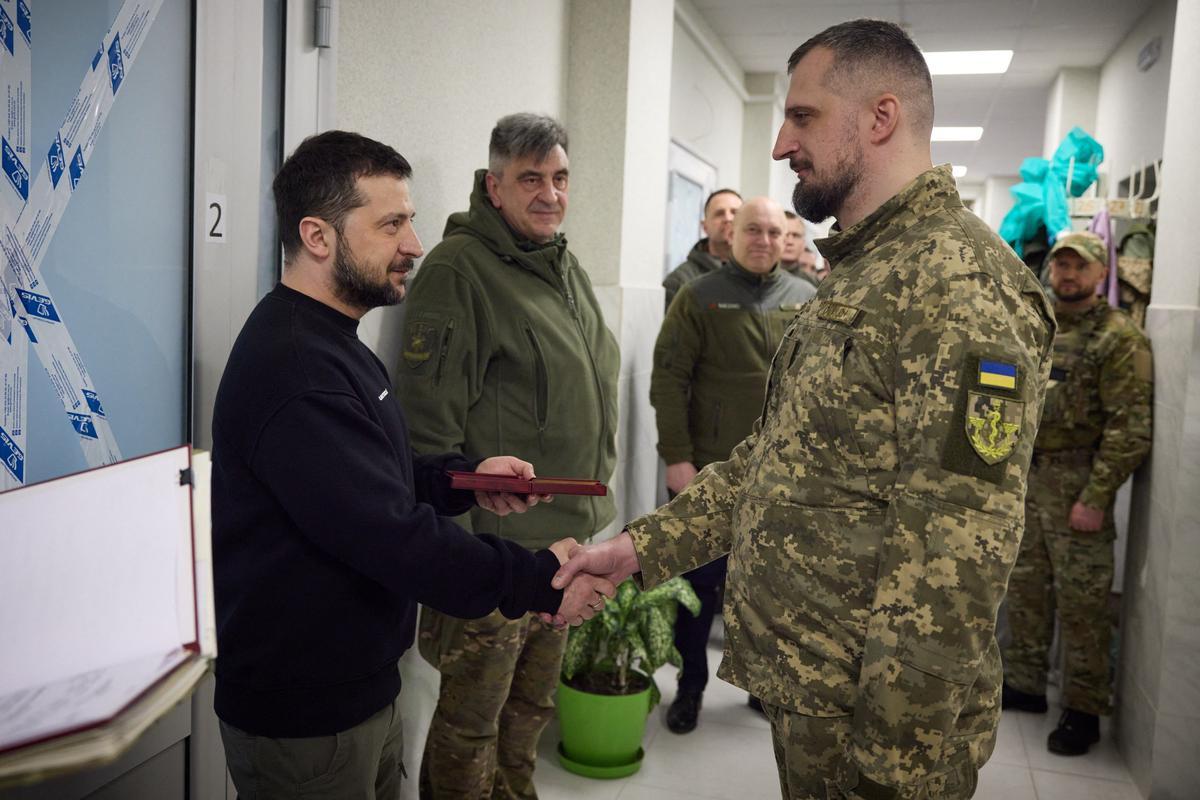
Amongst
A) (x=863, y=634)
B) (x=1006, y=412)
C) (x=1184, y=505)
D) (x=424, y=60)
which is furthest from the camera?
(x=1184, y=505)

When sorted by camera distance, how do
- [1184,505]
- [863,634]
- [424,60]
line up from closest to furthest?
[863,634]
[424,60]
[1184,505]

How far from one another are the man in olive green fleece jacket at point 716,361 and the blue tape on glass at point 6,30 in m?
2.33

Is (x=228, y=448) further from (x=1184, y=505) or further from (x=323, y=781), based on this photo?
(x=1184, y=505)

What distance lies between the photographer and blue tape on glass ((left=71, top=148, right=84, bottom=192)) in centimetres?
138

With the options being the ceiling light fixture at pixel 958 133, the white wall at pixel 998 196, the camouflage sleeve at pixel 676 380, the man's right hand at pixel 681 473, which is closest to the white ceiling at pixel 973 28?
the ceiling light fixture at pixel 958 133

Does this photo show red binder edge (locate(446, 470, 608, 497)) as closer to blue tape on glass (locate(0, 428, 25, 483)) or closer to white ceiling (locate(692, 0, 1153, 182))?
blue tape on glass (locate(0, 428, 25, 483))

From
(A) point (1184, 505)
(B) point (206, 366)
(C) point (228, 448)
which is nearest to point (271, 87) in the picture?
(B) point (206, 366)

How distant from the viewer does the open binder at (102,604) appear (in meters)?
0.66

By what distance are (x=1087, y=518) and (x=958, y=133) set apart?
730cm

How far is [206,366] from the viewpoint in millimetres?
1680

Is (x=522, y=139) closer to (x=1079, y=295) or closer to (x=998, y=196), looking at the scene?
(x=1079, y=295)

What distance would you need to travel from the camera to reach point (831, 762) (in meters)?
1.33

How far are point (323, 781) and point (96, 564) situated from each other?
74 centimetres

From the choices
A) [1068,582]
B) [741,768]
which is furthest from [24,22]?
[1068,582]
